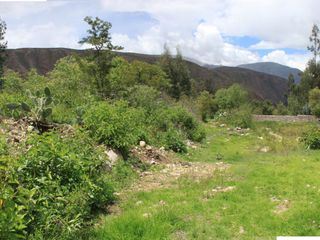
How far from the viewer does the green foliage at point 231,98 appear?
3901cm

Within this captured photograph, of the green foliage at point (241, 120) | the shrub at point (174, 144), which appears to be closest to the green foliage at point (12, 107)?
the shrub at point (174, 144)

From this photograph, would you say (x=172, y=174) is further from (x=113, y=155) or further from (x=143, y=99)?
(x=143, y=99)

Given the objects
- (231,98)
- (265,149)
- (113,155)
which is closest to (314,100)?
(231,98)

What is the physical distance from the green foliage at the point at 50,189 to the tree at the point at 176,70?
38107 millimetres

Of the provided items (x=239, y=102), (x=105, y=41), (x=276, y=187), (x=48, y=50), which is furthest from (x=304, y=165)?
(x=48, y=50)

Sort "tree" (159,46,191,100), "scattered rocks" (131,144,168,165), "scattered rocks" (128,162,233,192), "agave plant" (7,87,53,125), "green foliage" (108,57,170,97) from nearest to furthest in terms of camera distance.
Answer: "scattered rocks" (128,162,233,192) → "agave plant" (7,87,53,125) → "scattered rocks" (131,144,168,165) → "green foliage" (108,57,170,97) → "tree" (159,46,191,100)

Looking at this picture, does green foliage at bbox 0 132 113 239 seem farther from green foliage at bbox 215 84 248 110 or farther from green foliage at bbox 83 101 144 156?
green foliage at bbox 215 84 248 110

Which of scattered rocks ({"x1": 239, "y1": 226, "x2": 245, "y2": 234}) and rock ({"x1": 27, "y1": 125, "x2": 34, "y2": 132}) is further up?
rock ({"x1": 27, "y1": 125, "x2": 34, "y2": 132})

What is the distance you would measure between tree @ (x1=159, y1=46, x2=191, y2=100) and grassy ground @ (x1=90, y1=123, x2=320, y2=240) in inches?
1401

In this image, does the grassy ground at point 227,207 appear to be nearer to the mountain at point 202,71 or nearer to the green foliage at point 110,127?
the green foliage at point 110,127

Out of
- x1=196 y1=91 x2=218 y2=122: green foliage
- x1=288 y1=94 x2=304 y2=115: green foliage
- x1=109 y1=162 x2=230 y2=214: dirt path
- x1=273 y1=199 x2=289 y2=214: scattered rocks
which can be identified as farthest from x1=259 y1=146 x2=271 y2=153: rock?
x1=288 y1=94 x2=304 y2=115: green foliage

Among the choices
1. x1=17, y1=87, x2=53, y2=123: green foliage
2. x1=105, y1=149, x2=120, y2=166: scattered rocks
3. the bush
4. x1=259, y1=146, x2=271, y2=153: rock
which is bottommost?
x1=259, y1=146, x2=271, y2=153: rock

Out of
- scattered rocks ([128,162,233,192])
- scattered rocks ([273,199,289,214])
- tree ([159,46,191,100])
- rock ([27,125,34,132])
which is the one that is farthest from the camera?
tree ([159,46,191,100])

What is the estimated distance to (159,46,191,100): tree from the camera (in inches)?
1803
